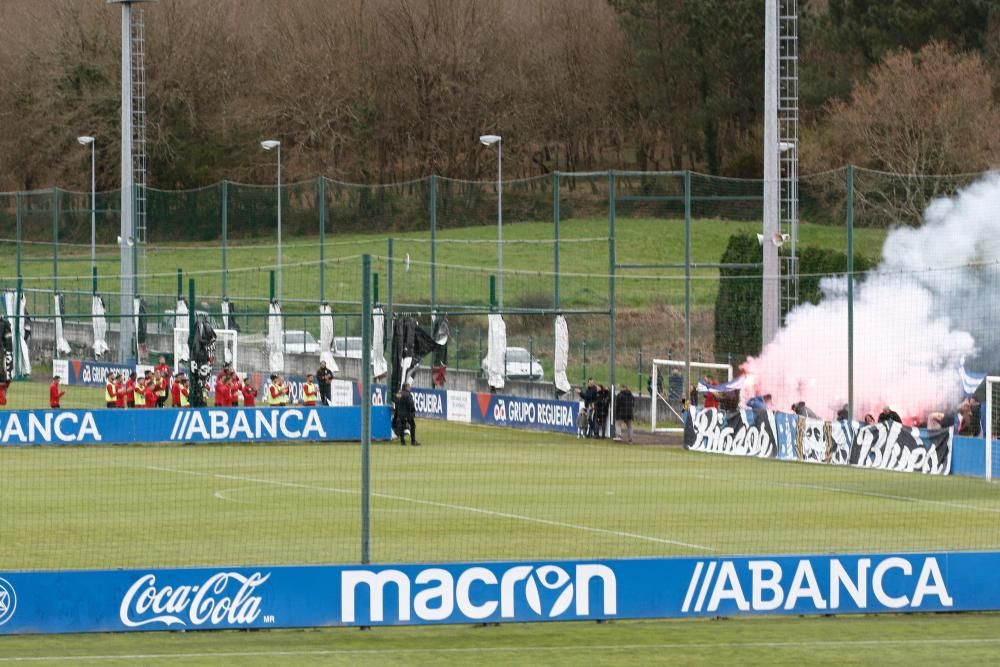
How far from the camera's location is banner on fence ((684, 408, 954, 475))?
109ft

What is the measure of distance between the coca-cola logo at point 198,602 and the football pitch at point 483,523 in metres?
0.22

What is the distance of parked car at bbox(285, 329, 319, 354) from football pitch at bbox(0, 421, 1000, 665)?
56.7 ft

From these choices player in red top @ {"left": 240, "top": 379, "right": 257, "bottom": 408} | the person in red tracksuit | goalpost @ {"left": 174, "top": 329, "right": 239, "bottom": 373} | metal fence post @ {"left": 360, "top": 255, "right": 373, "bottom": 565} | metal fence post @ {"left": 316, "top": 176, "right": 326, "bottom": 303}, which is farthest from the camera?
metal fence post @ {"left": 316, "top": 176, "right": 326, "bottom": 303}

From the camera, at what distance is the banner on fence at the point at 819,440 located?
33.1m

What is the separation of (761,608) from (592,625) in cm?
165

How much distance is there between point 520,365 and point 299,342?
832 centimetres

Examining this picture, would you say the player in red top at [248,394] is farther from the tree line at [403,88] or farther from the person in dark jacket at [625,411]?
the tree line at [403,88]

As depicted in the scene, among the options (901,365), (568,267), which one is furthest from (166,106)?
(901,365)

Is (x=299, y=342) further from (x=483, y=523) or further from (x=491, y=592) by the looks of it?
(x=491, y=592)

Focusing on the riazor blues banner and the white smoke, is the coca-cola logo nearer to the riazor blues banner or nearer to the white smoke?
the riazor blues banner

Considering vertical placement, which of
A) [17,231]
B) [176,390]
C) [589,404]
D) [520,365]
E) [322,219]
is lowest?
[589,404]

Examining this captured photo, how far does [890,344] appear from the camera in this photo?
136 ft

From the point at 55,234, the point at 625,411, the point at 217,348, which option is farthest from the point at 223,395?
the point at 55,234

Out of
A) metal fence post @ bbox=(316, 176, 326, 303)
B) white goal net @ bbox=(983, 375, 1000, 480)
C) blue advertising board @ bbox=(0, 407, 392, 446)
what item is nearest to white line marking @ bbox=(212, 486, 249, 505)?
blue advertising board @ bbox=(0, 407, 392, 446)
